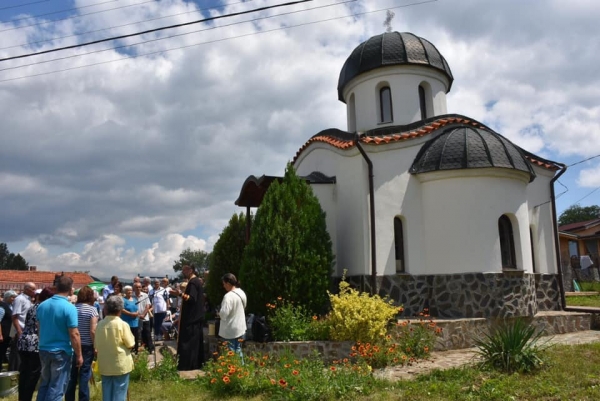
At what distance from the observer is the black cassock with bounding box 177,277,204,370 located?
8.43m

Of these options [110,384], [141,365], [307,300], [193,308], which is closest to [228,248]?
[307,300]

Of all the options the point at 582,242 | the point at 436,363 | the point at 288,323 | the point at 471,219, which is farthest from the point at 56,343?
the point at 582,242

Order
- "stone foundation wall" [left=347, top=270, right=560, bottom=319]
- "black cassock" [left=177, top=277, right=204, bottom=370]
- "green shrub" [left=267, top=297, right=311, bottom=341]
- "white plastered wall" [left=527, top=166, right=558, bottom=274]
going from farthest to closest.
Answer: "white plastered wall" [left=527, top=166, right=558, bottom=274]
"stone foundation wall" [left=347, top=270, right=560, bottom=319]
"green shrub" [left=267, top=297, right=311, bottom=341]
"black cassock" [left=177, top=277, right=204, bottom=370]

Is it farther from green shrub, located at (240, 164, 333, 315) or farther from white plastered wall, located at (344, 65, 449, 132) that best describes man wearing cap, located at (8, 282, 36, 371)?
white plastered wall, located at (344, 65, 449, 132)

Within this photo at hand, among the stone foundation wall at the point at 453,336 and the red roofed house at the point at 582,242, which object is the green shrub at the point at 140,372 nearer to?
the stone foundation wall at the point at 453,336

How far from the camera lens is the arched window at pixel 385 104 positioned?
13.5 meters

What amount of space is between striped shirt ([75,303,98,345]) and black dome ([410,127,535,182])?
789cm

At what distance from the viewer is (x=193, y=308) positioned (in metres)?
8.46

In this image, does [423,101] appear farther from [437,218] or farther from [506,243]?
[506,243]

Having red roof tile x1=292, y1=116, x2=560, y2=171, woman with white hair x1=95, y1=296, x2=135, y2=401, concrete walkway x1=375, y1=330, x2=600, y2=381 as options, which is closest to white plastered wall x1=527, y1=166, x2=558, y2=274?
red roof tile x1=292, y1=116, x2=560, y2=171

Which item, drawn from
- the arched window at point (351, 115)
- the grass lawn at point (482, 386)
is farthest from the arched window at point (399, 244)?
the arched window at point (351, 115)

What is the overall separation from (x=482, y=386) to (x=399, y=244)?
537 centimetres

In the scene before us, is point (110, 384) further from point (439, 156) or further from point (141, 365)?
point (439, 156)

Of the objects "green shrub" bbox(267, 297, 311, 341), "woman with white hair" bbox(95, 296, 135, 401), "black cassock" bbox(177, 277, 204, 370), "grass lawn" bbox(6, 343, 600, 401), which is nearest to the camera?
"woman with white hair" bbox(95, 296, 135, 401)
